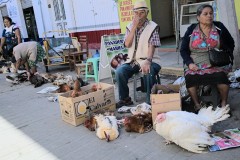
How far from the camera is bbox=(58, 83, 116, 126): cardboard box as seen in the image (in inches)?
144

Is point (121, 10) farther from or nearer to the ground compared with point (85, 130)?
farther from the ground

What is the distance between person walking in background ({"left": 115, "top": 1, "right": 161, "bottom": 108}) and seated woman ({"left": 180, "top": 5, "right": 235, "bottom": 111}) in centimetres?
56

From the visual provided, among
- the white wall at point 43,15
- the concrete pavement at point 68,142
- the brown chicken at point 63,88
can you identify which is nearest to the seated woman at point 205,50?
the concrete pavement at point 68,142

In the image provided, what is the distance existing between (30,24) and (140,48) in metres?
14.5

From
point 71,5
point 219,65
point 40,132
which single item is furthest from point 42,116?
point 71,5

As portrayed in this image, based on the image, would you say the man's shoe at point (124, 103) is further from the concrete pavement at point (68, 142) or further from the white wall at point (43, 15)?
the white wall at point (43, 15)

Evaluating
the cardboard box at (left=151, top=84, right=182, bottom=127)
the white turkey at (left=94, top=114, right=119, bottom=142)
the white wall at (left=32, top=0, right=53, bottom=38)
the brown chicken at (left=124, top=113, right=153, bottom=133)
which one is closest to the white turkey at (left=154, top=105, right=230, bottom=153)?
the cardboard box at (left=151, top=84, right=182, bottom=127)

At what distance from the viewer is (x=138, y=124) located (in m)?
3.33

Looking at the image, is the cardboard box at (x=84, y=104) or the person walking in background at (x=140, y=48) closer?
the cardboard box at (x=84, y=104)

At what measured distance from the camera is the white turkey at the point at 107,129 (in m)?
3.22

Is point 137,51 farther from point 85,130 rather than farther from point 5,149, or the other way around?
point 5,149

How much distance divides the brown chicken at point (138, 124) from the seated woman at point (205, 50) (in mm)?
666

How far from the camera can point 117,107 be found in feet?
14.0

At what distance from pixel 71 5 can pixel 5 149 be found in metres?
8.69
